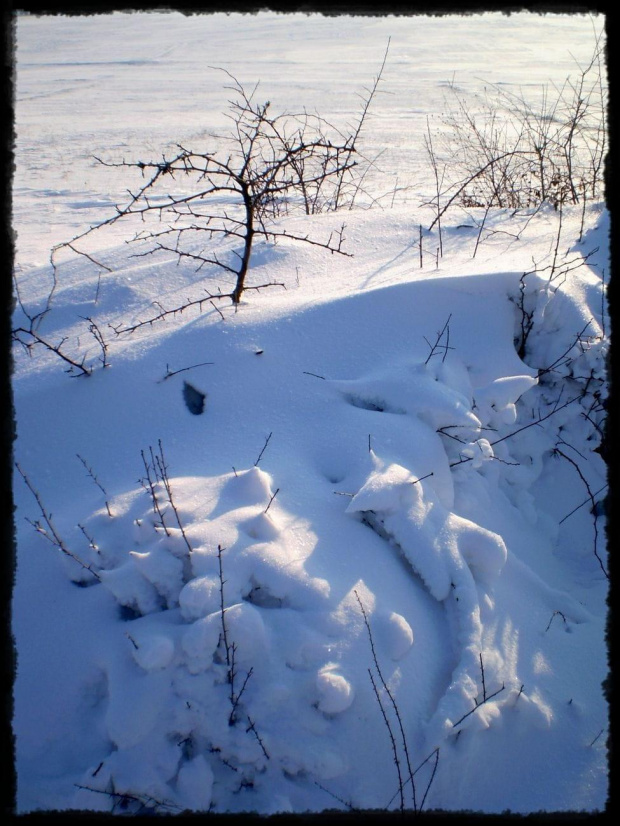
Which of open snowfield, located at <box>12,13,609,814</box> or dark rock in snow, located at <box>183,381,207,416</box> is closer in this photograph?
open snowfield, located at <box>12,13,609,814</box>

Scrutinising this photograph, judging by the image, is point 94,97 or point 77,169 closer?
point 77,169

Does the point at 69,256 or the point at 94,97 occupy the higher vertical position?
the point at 94,97

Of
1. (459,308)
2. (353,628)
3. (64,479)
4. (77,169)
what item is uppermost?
(77,169)

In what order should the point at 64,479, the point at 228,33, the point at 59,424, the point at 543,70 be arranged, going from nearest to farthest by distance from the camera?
the point at 64,479 < the point at 59,424 < the point at 543,70 < the point at 228,33

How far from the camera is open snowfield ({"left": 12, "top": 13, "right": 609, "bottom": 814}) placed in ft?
5.88

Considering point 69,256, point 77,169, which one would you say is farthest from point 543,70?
point 69,256

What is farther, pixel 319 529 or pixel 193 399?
pixel 193 399

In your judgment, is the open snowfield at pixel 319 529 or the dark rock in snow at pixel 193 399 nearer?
the open snowfield at pixel 319 529

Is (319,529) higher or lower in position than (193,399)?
lower

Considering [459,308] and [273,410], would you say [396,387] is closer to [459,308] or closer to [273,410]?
[273,410]

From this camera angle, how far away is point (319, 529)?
2.17 meters

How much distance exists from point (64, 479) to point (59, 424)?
0.31m

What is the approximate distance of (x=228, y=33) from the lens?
20062 millimetres

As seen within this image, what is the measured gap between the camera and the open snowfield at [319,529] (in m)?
1.79
